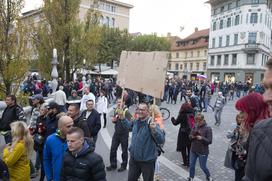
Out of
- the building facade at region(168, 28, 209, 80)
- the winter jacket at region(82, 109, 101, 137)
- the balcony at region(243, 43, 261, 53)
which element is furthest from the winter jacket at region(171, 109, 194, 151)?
the building facade at region(168, 28, 209, 80)

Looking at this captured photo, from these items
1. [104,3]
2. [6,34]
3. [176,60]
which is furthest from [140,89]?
[176,60]

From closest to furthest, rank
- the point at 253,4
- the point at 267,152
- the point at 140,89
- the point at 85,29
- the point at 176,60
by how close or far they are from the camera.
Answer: the point at 267,152
the point at 140,89
the point at 85,29
the point at 253,4
the point at 176,60

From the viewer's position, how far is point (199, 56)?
6900 centimetres

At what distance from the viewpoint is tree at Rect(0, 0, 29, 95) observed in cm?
1105

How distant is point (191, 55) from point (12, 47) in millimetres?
63418

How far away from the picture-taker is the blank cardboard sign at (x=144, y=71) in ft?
16.3

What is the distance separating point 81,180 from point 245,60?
170 feet

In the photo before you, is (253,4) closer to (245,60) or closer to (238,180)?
(245,60)

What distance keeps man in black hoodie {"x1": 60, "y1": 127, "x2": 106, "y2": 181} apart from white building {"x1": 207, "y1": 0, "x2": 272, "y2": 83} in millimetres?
47955

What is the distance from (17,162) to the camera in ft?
14.9

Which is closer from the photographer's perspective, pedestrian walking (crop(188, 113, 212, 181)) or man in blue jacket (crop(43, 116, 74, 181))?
man in blue jacket (crop(43, 116, 74, 181))

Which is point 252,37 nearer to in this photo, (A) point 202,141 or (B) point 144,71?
(A) point 202,141

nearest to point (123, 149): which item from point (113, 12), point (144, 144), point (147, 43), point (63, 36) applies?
point (144, 144)

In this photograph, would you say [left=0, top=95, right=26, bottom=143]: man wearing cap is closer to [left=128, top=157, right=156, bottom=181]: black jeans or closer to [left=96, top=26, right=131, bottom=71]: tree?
[left=128, top=157, right=156, bottom=181]: black jeans
